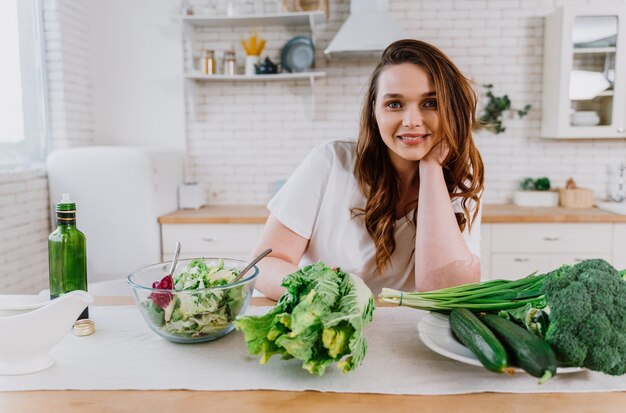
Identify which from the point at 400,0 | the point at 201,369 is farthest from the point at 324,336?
the point at 400,0

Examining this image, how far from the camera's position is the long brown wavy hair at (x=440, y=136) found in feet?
5.19

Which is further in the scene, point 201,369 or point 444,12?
point 444,12

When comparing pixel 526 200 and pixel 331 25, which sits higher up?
pixel 331 25

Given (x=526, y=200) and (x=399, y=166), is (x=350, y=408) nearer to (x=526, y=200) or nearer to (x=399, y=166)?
(x=399, y=166)

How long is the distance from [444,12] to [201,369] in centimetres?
340

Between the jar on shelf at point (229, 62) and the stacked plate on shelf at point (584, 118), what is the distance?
2.29m

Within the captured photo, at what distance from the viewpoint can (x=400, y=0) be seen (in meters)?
3.73

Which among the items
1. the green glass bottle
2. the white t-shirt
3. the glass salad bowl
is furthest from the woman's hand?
the green glass bottle

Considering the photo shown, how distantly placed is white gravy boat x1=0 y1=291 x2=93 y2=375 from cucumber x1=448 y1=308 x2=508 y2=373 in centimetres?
70

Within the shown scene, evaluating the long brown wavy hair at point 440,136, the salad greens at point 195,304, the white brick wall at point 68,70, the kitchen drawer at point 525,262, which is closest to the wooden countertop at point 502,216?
the kitchen drawer at point 525,262

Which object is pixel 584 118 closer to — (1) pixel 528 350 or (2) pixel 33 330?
(1) pixel 528 350

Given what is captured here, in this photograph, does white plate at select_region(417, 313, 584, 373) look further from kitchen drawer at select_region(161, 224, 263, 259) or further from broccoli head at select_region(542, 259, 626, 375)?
kitchen drawer at select_region(161, 224, 263, 259)

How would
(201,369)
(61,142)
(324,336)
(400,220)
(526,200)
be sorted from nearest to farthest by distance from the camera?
(324,336) < (201,369) < (400,220) < (61,142) < (526,200)

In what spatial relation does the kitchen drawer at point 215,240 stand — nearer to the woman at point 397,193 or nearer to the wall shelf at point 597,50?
the woman at point 397,193
